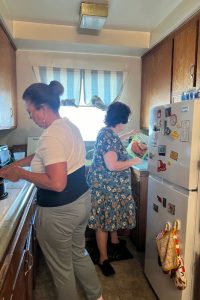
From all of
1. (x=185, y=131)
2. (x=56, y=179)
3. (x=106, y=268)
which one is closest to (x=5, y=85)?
(x=56, y=179)

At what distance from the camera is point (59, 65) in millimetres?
2789

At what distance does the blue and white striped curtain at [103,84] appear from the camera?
2.88 meters

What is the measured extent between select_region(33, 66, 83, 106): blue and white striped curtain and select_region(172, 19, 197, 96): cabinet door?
1.20m

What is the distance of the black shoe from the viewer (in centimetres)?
203

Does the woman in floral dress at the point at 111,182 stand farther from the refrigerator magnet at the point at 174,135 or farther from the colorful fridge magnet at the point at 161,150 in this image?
the refrigerator magnet at the point at 174,135

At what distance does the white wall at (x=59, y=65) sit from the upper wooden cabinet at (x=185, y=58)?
0.94 metres

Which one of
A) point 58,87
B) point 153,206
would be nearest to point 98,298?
point 153,206

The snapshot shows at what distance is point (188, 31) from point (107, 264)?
2044 millimetres

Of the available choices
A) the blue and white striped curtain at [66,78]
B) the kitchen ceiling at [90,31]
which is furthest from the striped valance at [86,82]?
the kitchen ceiling at [90,31]

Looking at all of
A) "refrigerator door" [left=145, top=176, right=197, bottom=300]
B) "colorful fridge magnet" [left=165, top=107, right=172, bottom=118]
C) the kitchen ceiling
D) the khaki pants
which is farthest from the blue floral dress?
the kitchen ceiling

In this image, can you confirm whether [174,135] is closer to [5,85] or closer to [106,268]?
[106,268]

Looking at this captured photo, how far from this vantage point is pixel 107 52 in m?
2.76

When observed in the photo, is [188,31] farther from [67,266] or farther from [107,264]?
[107,264]

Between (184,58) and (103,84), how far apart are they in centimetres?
118
